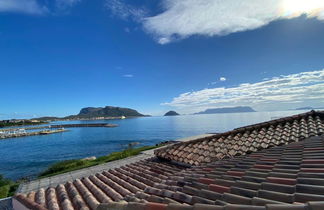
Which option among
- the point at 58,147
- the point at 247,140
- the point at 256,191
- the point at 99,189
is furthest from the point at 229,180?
the point at 58,147

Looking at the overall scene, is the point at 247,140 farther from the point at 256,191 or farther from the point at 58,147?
the point at 58,147

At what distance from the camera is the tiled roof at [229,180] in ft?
7.39

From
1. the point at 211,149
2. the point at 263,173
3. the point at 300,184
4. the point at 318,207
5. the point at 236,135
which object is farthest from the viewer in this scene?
the point at 236,135

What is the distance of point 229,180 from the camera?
3.34 metres

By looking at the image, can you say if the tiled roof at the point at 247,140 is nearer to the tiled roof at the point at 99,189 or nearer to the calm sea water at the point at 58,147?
the tiled roof at the point at 99,189

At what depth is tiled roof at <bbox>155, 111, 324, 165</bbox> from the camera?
6816mm

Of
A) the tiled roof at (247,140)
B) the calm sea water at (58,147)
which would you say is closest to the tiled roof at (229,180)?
the tiled roof at (247,140)

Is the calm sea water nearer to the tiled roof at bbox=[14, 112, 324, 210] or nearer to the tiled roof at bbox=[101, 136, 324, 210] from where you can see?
the tiled roof at bbox=[14, 112, 324, 210]

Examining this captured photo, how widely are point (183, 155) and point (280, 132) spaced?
4.15m

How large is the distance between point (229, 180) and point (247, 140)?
497cm

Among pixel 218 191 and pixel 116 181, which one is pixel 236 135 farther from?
pixel 218 191

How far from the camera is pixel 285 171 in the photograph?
302 cm

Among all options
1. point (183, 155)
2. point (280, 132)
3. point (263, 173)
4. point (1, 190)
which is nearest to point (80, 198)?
point (183, 155)

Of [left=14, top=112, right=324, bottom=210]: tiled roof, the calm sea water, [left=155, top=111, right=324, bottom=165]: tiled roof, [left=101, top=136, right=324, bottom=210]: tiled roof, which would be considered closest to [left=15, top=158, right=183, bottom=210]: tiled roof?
[left=14, top=112, right=324, bottom=210]: tiled roof
